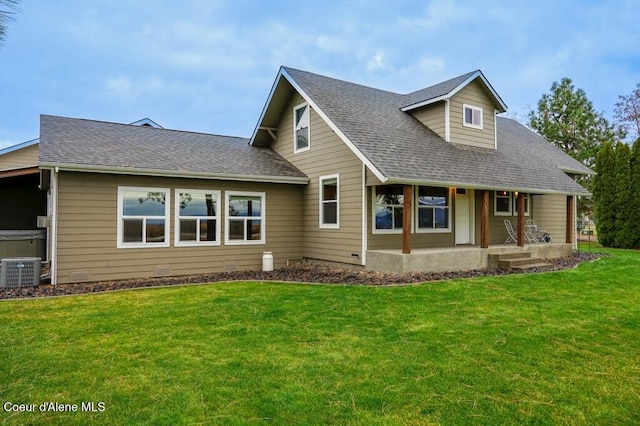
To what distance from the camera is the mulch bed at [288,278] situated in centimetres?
816

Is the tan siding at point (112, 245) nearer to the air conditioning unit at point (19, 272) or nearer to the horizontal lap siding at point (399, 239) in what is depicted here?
the air conditioning unit at point (19, 272)

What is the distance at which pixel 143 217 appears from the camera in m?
9.80

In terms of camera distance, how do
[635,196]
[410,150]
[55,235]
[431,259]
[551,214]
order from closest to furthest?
[55,235] → [431,259] → [410,150] → [551,214] → [635,196]

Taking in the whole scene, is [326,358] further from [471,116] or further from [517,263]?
[471,116]

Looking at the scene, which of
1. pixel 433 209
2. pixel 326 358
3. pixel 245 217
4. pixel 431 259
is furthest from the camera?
pixel 433 209

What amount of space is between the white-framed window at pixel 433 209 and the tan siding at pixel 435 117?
1904 mm

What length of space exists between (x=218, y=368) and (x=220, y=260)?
23.5 ft

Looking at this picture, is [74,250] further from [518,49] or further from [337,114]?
[518,49]

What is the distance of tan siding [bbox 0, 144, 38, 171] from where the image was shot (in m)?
16.2

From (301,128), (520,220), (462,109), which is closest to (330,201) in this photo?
(301,128)

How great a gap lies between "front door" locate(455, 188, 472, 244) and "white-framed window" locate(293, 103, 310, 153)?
494cm

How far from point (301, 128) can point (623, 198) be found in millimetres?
15077

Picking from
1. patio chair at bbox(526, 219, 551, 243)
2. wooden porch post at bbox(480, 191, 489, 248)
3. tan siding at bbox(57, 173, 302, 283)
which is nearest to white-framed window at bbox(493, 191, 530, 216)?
patio chair at bbox(526, 219, 551, 243)


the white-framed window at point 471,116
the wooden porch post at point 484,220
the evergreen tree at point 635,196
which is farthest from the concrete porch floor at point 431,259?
the evergreen tree at point 635,196
